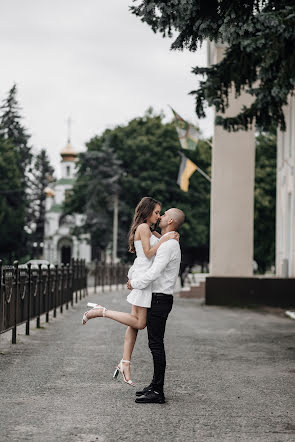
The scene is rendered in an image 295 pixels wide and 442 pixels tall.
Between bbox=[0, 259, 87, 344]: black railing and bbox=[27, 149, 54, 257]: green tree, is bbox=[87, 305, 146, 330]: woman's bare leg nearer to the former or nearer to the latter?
bbox=[0, 259, 87, 344]: black railing

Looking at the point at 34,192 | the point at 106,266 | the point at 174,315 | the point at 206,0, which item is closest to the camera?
the point at 206,0

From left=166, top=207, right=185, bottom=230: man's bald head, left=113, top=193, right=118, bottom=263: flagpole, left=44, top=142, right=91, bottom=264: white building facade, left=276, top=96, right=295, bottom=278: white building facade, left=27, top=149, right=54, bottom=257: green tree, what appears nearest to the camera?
left=166, top=207, right=185, bottom=230: man's bald head

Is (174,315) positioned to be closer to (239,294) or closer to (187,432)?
(239,294)

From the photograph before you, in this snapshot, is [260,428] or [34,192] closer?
[260,428]

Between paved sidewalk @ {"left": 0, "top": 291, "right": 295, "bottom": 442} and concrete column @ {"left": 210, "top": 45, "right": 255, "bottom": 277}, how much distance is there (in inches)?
429

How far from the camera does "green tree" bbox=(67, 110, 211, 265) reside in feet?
194

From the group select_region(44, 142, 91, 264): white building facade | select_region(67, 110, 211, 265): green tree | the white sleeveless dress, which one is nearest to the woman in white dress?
the white sleeveless dress

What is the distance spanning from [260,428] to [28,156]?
75.1 m

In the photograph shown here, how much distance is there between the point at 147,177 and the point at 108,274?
2076cm

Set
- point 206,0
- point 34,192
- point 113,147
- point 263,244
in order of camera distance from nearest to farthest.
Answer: point 206,0
point 263,244
point 113,147
point 34,192

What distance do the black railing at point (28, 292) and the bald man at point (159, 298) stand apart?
407cm

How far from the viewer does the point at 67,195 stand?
218 ft

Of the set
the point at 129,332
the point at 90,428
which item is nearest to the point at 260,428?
the point at 90,428

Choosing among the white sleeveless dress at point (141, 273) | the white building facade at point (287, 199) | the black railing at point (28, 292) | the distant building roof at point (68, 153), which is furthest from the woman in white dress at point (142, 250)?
the distant building roof at point (68, 153)
